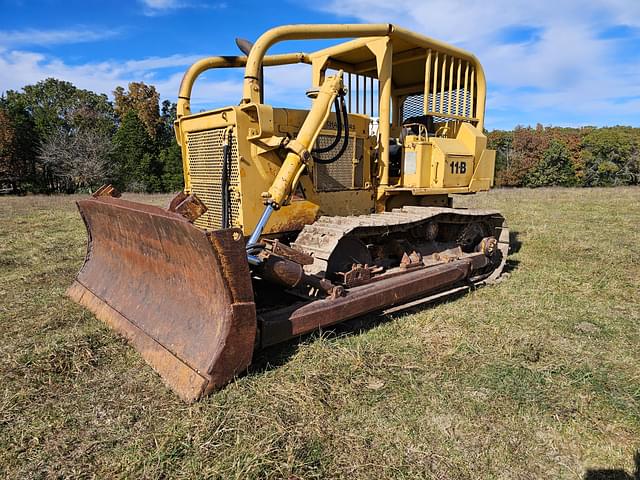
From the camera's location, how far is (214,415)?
2795 mm

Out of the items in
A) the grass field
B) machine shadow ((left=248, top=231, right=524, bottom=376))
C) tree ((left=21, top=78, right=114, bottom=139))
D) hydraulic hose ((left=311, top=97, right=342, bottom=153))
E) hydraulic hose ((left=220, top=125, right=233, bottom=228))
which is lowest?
the grass field

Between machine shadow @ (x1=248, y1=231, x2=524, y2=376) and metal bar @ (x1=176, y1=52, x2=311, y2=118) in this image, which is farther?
metal bar @ (x1=176, y1=52, x2=311, y2=118)

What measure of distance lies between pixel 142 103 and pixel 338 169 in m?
41.7

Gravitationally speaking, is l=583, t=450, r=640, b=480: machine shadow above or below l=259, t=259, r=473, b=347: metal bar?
below

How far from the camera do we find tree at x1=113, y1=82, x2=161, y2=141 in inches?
1606

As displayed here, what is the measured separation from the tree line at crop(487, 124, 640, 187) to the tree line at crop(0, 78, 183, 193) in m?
30.4

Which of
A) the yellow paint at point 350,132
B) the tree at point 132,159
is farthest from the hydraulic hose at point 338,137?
the tree at point 132,159

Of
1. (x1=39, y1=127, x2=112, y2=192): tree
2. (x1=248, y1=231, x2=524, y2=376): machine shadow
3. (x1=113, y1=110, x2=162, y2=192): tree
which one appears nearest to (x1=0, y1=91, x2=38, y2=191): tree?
(x1=39, y1=127, x2=112, y2=192): tree

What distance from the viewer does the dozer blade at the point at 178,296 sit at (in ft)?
9.79

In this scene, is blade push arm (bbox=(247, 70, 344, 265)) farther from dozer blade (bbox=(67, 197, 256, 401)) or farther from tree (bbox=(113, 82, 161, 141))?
tree (bbox=(113, 82, 161, 141))

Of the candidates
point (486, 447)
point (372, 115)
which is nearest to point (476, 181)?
point (372, 115)

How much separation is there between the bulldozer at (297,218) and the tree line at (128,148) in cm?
3194

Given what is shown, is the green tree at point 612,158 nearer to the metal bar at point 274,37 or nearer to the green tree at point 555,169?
the green tree at point 555,169

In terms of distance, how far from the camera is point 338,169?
5160mm
